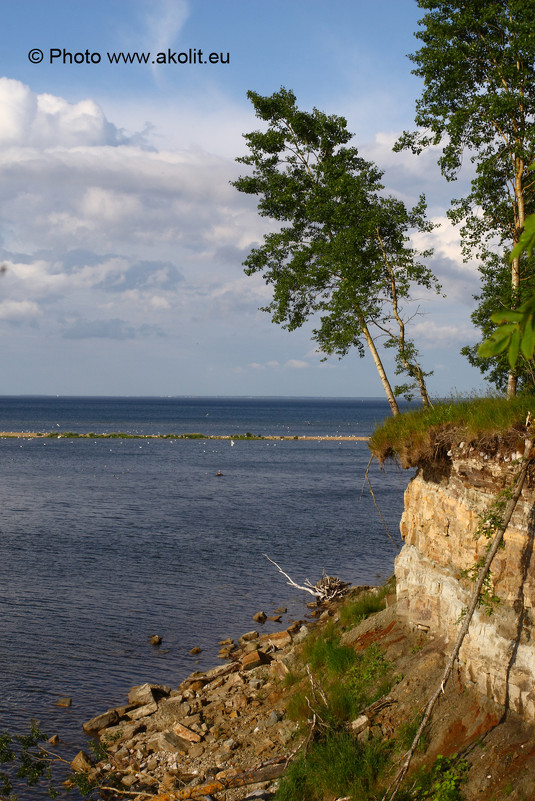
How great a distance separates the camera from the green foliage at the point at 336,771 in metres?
10.8

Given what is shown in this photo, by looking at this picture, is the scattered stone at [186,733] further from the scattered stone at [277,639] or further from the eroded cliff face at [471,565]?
the scattered stone at [277,639]

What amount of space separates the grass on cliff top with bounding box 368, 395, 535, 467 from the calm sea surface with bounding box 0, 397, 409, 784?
76 centimetres

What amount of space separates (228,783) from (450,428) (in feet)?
25.5

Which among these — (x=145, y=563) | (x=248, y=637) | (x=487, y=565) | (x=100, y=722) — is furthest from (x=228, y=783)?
(x=145, y=563)

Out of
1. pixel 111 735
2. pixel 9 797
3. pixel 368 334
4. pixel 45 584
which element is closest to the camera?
pixel 9 797

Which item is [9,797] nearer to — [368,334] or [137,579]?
[368,334]

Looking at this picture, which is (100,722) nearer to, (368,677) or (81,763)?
(81,763)

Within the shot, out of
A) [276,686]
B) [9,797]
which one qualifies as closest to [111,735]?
[9,797]

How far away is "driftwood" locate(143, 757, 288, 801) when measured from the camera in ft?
39.8

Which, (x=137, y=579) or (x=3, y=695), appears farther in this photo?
(x=137, y=579)

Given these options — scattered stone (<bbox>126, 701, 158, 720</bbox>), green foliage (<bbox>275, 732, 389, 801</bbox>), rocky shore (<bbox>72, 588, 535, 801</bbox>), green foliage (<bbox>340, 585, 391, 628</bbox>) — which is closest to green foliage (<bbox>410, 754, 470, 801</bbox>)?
rocky shore (<bbox>72, 588, 535, 801</bbox>)

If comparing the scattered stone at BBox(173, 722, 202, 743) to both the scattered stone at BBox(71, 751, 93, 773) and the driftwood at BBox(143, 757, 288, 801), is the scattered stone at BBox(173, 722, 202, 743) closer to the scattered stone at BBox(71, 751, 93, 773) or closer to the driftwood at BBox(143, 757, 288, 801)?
the scattered stone at BBox(71, 751, 93, 773)

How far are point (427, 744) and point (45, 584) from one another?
21.4 m

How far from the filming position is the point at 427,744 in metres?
10.9
